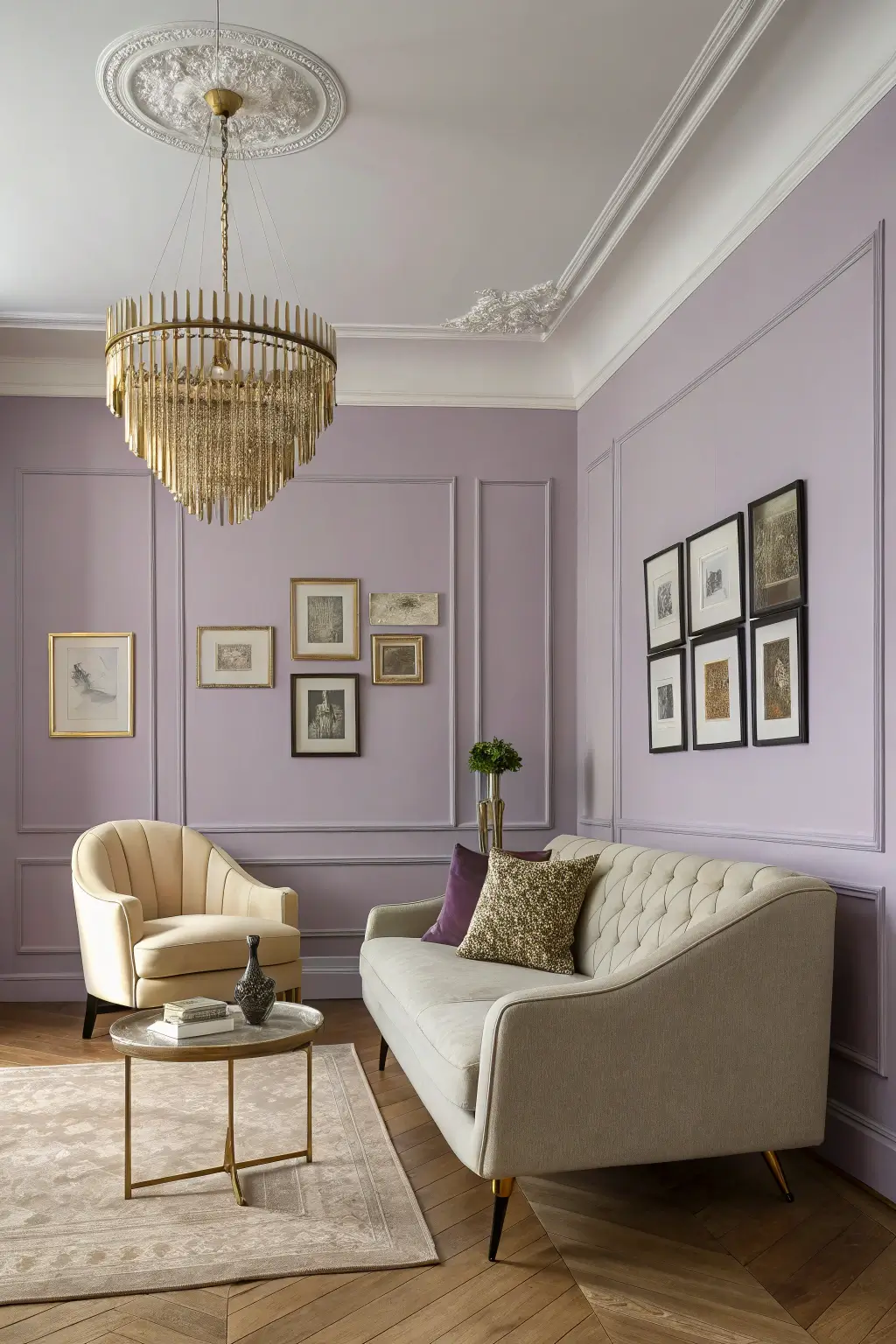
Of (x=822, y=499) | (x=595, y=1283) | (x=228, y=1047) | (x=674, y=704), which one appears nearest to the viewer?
(x=595, y=1283)

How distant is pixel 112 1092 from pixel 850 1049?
241 cm

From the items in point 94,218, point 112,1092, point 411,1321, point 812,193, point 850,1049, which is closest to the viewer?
point 411,1321

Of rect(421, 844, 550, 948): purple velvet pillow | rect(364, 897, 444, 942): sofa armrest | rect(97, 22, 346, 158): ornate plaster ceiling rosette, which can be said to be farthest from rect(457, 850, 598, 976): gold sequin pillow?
rect(97, 22, 346, 158): ornate plaster ceiling rosette

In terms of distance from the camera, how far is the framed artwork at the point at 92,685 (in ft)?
18.0

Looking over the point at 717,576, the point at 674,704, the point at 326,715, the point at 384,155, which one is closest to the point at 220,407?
the point at 384,155

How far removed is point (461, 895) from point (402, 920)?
33cm

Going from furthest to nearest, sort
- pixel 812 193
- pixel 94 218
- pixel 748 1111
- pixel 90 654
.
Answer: pixel 90 654 → pixel 94 218 → pixel 812 193 → pixel 748 1111

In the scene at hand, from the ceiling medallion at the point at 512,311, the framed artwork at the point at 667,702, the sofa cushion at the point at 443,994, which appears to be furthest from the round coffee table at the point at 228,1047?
the ceiling medallion at the point at 512,311

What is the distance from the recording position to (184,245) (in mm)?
4520

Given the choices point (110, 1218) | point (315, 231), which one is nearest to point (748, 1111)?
point (110, 1218)

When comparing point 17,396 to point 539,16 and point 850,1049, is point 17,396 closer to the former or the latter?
point 539,16

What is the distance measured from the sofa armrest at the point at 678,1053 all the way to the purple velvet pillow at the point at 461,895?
4.75ft

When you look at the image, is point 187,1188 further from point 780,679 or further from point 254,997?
point 780,679

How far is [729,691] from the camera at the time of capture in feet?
12.7
